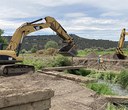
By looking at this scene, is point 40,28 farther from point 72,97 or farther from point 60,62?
point 72,97

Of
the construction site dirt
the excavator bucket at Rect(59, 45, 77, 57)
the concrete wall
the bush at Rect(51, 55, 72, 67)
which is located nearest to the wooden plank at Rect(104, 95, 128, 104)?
the construction site dirt

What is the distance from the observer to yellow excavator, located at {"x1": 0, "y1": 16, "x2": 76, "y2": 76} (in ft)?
61.0

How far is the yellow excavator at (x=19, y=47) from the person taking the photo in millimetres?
18578

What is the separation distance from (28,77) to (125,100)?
5996 millimetres

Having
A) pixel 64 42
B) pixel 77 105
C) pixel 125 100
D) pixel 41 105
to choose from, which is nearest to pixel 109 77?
pixel 64 42

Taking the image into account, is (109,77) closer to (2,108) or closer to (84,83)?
(84,83)

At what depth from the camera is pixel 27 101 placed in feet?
21.5

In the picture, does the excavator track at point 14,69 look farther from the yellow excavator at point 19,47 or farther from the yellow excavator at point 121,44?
the yellow excavator at point 121,44

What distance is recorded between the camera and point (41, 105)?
6840 mm

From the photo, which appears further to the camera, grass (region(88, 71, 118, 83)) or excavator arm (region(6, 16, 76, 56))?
grass (region(88, 71, 118, 83))

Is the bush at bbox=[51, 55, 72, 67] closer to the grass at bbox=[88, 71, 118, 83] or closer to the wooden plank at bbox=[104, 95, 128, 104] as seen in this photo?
the grass at bbox=[88, 71, 118, 83]

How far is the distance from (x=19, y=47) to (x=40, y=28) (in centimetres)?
228

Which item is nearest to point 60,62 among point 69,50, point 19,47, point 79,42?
point 69,50

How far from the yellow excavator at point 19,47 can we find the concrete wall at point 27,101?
11.4 meters
